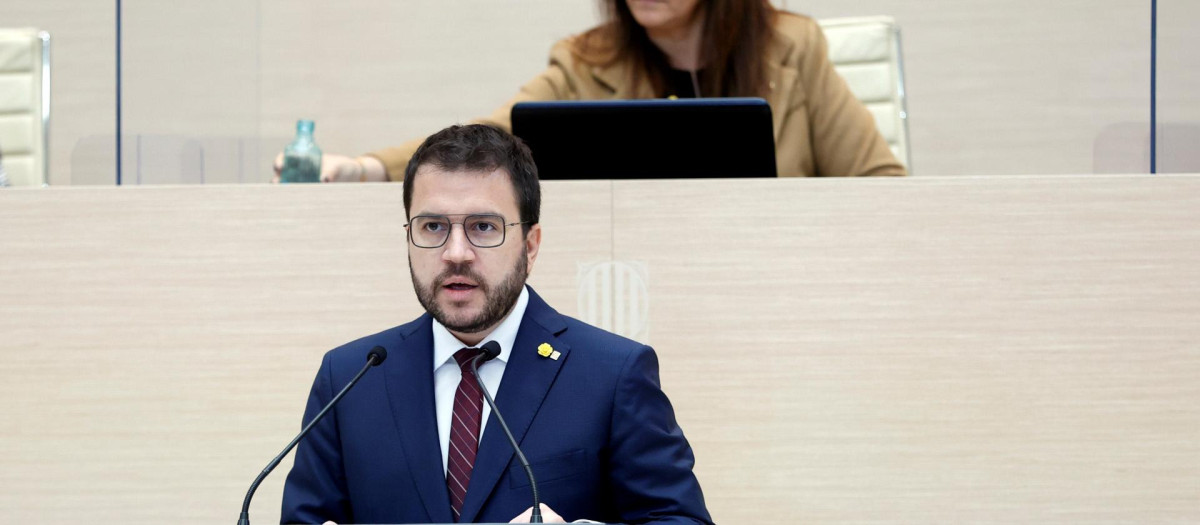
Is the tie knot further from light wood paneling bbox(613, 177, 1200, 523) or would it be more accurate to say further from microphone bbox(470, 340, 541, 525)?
light wood paneling bbox(613, 177, 1200, 523)

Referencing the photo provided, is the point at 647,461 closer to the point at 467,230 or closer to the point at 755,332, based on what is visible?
the point at 467,230

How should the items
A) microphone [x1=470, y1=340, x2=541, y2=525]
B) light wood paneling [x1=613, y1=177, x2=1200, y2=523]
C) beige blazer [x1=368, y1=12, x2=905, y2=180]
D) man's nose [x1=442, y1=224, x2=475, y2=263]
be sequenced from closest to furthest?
1. microphone [x1=470, y1=340, x2=541, y2=525]
2. man's nose [x1=442, y1=224, x2=475, y2=263]
3. light wood paneling [x1=613, y1=177, x2=1200, y2=523]
4. beige blazer [x1=368, y1=12, x2=905, y2=180]

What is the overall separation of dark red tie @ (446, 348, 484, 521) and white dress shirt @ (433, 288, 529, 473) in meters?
0.01

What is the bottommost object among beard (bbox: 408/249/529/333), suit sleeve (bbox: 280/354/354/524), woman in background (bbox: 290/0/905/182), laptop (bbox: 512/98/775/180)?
suit sleeve (bbox: 280/354/354/524)

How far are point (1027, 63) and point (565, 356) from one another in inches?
93.7

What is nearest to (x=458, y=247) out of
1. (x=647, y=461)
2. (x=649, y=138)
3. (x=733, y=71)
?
(x=647, y=461)

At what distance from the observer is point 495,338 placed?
138cm

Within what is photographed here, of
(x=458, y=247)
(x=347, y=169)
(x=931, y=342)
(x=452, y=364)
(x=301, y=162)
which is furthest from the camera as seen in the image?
(x=347, y=169)

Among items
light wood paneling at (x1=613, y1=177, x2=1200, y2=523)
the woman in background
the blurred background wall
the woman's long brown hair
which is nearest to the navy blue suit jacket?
light wood paneling at (x1=613, y1=177, x2=1200, y2=523)

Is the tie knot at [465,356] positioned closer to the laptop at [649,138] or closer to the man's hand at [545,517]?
the man's hand at [545,517]

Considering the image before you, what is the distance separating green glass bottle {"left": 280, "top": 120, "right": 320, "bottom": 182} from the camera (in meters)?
2.09

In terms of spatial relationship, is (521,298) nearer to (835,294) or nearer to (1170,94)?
(835,294)

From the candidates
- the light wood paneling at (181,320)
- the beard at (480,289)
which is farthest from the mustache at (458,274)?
the light wood paneling at (181,320)

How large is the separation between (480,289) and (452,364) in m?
0.13
